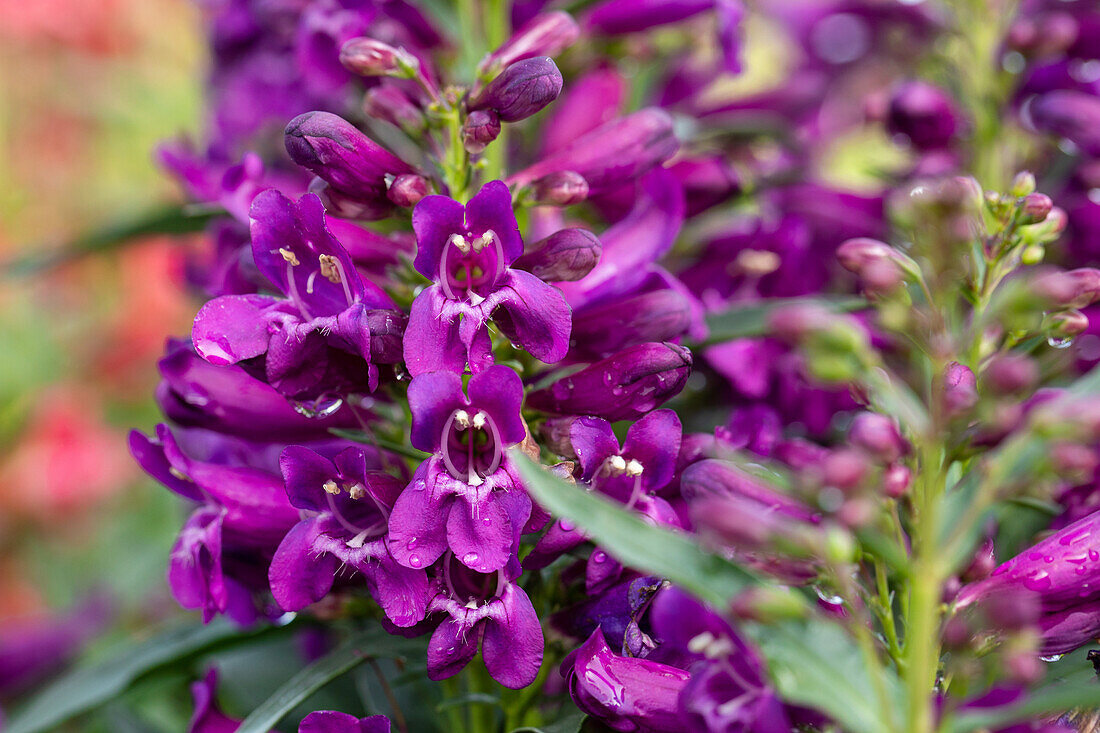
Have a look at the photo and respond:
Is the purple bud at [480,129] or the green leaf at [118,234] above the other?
the purple bud at [480,129]

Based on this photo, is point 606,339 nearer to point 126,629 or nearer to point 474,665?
point 474,665

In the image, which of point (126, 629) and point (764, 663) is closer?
point (764, 663)

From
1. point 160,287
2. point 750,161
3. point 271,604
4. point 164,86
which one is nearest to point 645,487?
point 271,604

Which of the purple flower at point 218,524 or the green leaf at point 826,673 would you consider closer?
the green leaf at point 826,673

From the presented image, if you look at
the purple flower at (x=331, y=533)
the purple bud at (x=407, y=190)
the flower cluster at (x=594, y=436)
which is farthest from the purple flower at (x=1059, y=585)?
the purple bud at (x=407, y=190)

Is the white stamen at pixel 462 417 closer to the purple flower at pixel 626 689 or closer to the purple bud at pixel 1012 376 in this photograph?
the purple flower at pixel 626 689

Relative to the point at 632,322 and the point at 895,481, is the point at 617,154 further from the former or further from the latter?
the point at 895,481
